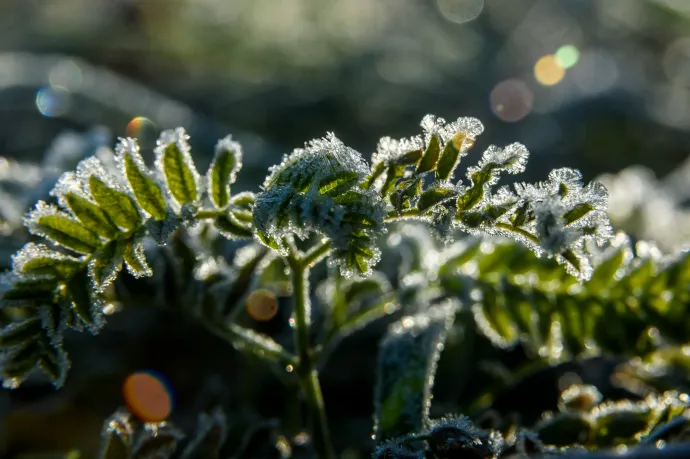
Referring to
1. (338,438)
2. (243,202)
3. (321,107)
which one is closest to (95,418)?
(338,438)

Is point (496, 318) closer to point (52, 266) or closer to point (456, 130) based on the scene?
point (456, 130)

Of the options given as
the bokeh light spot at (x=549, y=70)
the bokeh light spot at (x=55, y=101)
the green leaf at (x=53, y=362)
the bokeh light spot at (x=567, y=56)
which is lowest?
the green leaf at (x=53, y=362)

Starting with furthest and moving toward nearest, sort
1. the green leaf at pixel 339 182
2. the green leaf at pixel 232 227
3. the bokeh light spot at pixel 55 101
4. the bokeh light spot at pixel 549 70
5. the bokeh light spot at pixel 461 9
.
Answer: the bokeh light spot at pixel 461 9 < the bokeh light spot at pixel 549 70 < the bokeh light spot at pixel 55 101 < the green leaf at pixel 232 227 < the green leaf at pixel 339 182

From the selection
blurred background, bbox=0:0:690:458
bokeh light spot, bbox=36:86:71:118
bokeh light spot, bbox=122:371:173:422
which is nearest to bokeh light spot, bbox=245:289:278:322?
blurred background, bbox=0:0:690:458

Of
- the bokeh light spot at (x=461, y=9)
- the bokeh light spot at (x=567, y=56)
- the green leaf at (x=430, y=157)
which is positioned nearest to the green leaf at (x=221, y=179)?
the green leaf at (x=430, y=157)

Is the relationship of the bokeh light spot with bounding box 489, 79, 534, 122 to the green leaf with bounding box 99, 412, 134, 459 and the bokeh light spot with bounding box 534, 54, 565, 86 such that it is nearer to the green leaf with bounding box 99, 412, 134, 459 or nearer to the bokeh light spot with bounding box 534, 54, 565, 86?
the bokeh light spot with bounding box 534, 54, 565, 86

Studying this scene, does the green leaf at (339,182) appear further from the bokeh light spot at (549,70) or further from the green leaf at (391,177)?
the bokeh light spot at (549,70)
